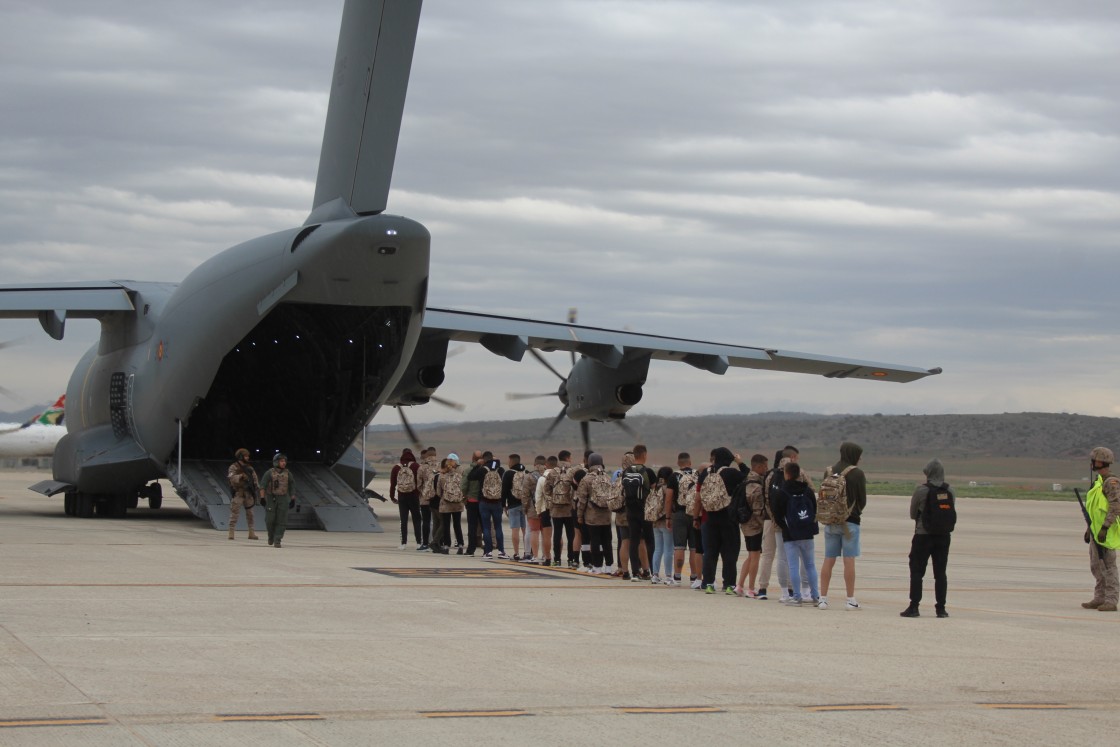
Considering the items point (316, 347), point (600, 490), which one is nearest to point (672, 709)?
point (600, 490)

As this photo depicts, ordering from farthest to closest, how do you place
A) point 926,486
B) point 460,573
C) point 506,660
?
point 460,573 → point 926,486 → point 506,660

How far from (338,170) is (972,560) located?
1146 cm

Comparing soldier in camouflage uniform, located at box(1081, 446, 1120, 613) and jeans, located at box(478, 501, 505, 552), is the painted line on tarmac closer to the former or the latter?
soldier in camouflage uniform, located at box(1081, 446, 1120, 613)

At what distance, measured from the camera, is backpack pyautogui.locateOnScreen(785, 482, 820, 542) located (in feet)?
44.2

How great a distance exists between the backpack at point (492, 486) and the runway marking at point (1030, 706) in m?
10.9

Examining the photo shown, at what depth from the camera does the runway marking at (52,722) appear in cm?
667

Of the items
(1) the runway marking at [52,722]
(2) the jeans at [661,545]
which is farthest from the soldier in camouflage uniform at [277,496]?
(1) the runway marking at [52,722]

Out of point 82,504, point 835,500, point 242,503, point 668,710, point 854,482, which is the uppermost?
point 854,482

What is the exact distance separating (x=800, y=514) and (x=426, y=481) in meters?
7.32

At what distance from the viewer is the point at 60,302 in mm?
23438

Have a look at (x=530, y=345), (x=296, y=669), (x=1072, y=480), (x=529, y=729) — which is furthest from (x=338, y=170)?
(x=1072, y=480)

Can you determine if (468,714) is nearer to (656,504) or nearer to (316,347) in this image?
(656,504)

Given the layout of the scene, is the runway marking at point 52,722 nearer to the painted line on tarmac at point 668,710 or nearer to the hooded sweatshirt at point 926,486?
the painted line on tarmac at point 668,710

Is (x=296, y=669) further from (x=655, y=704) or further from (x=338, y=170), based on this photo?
(x=338, y=170)
